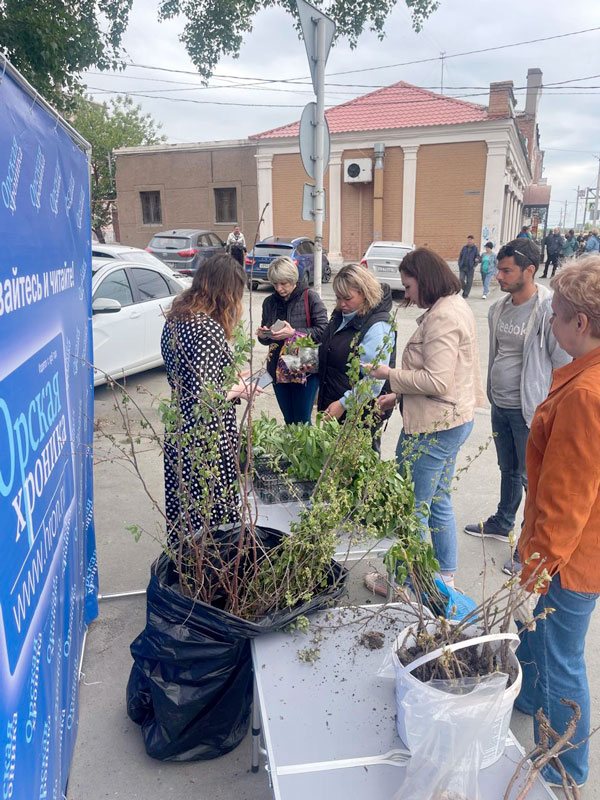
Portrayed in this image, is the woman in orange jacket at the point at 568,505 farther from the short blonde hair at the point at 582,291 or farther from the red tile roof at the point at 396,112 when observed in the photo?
the red tile roof at the point at 396,112

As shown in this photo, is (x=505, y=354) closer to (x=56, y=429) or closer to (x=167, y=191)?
(x=56, y=429)

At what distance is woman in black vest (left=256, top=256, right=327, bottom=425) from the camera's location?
4516 millimetres

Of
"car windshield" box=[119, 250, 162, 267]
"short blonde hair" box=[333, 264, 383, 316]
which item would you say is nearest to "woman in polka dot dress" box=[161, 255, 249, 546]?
"short blonde hair" box=[333, 264, 383, 316]

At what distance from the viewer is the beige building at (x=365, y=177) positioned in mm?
21250

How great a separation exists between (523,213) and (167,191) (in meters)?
26.6

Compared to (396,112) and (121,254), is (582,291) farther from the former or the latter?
(396,112)

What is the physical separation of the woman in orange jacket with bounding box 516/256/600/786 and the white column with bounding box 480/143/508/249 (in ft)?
68.8

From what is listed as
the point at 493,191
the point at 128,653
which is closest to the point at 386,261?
the point at 493,191

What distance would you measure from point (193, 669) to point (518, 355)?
102 inches

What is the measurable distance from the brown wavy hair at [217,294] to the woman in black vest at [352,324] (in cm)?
76

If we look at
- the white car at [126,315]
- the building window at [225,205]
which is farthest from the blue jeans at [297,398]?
the building window at [225,205]

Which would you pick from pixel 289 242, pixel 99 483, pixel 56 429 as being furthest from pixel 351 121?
pixel 56 429

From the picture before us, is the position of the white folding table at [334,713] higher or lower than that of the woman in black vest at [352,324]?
lower

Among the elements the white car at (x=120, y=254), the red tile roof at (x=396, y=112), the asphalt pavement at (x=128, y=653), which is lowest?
the asphalt pavement at (x=128, y=653)
